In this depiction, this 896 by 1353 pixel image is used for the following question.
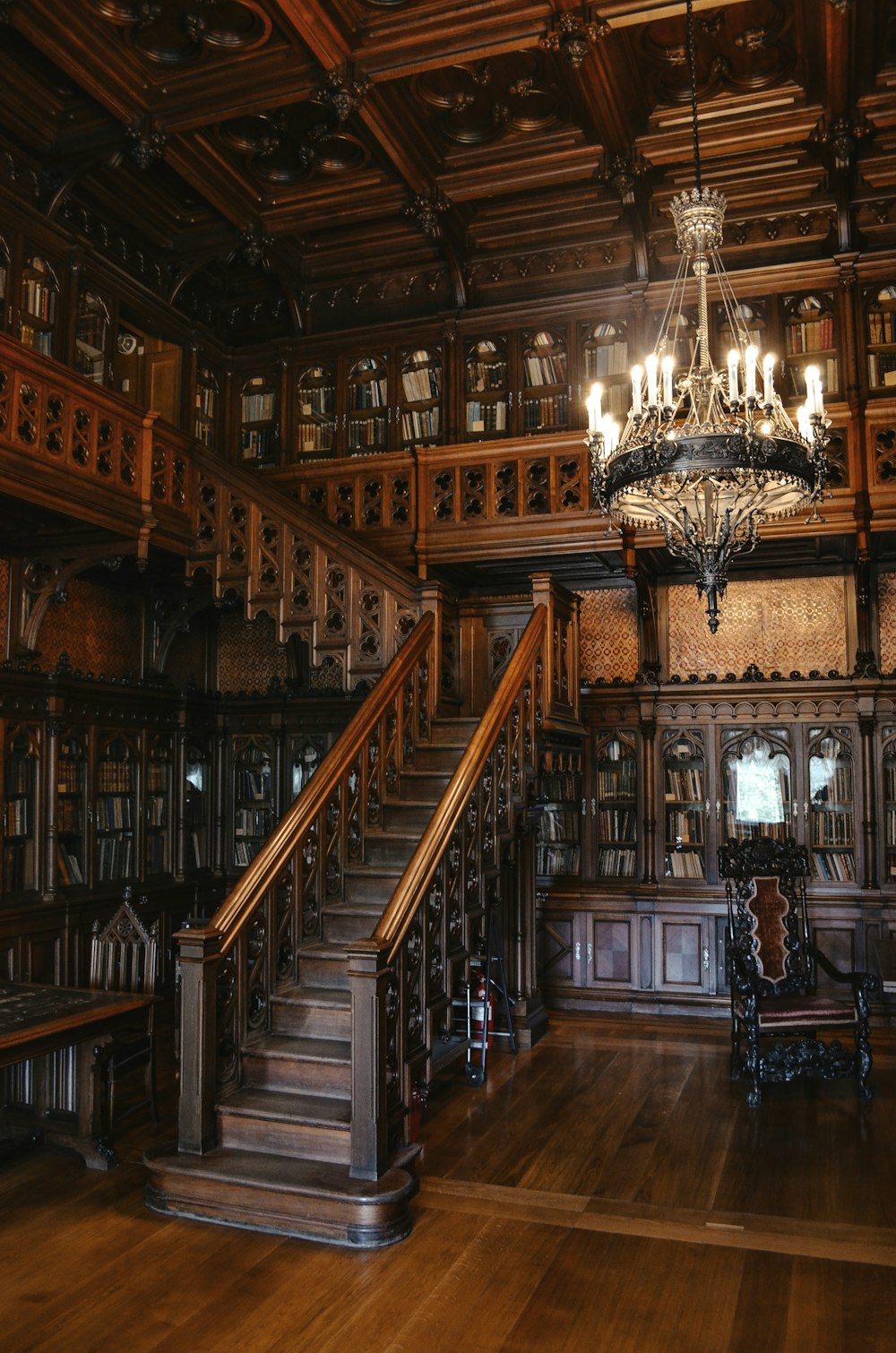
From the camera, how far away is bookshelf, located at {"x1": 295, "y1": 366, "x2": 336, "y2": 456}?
9258 mm

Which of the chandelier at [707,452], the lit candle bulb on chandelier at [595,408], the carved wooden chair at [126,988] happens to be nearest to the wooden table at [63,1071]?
the carved wooden chair at [126,988]

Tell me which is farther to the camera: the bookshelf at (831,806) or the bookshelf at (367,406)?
the bookshelf at (367,406)

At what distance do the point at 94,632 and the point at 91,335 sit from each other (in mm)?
2271

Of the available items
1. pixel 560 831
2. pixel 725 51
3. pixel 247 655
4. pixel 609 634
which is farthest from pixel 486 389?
pixel 560 831

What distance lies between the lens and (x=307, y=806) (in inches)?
218

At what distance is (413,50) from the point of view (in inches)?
257

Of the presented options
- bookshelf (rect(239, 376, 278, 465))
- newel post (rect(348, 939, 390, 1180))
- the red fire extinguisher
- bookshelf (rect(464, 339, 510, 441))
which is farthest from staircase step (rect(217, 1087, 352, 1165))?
bookshelf (rect(239, 376, 278, 465))

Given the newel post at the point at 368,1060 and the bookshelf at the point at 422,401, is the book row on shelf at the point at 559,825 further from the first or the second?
the newel post at the point at 368,1060

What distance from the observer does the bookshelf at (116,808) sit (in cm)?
802

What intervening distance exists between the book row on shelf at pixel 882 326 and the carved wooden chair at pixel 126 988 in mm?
6541

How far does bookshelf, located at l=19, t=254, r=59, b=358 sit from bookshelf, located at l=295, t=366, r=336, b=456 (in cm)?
234

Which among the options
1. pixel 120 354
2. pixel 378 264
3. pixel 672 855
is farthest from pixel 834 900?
pixel 120 354

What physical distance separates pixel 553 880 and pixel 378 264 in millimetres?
5466

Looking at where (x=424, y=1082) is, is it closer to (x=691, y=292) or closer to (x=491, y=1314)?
(x=491, y=1314)
